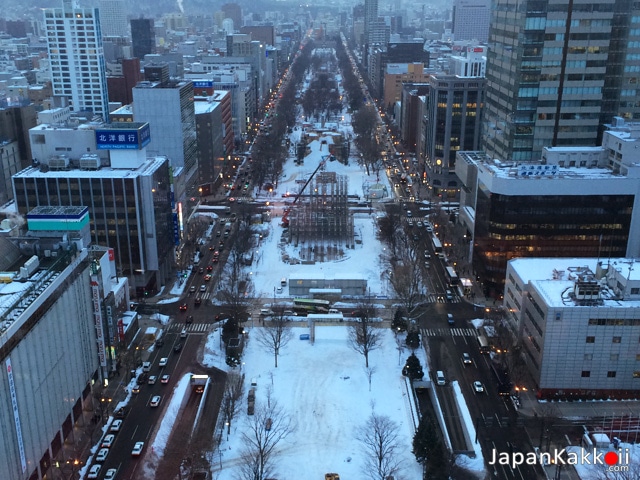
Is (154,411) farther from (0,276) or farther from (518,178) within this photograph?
(518,178)

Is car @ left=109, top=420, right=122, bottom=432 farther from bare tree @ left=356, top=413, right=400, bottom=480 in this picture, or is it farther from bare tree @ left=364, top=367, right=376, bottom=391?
bare tree @ left=364, top=367, right=376, bottom=391

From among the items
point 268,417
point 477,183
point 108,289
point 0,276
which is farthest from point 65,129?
point 477,183

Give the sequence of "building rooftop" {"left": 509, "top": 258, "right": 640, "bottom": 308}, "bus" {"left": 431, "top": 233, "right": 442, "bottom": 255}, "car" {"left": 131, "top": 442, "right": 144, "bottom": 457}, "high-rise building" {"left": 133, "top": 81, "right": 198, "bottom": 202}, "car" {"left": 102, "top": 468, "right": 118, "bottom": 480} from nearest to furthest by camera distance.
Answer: "car" {"left": 102, "top": 468, "right": 118, "bottom": 480} < "car" {"left": 131, "top": 442, "right": 144, "bottom": 457} < "building rooftop" {"left": 509, "top": 258, "right": 640, "bottom": 308} < "bus" {"left": 431, "top": 233, "right": 442, "bottom": 255} < "high-rise building" {"left": 133, "top": 81, "right": 198, "bottom": 202}

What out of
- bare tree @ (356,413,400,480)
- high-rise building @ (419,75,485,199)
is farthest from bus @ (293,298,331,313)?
high-rise building @ (419,75,485,199)

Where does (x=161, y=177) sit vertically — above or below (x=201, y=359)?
above

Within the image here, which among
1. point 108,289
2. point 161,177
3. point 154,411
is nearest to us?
point 154,411

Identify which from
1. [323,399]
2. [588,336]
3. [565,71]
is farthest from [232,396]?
[565,71]
